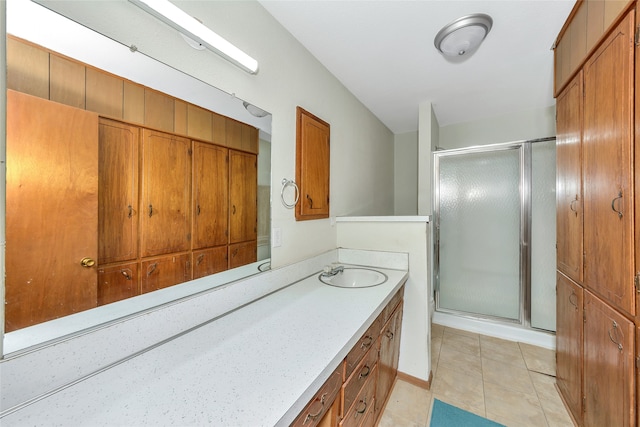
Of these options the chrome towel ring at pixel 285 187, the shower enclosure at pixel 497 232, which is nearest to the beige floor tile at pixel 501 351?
the shower enclosure at pixel 497 232

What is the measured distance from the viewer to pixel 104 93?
0.75 meters

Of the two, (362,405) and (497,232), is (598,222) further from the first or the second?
(497,232)

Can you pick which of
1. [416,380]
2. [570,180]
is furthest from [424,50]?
[416,380]

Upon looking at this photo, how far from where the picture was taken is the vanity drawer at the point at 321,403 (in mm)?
659

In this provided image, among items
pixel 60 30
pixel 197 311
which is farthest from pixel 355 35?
pixel 197 311

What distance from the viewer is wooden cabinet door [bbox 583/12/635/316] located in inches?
36.4

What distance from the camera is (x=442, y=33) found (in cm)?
149

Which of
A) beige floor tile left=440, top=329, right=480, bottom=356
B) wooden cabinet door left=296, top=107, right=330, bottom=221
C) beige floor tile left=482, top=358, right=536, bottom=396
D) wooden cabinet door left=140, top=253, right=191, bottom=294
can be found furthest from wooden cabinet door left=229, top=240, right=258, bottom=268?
beige floor tile left=440, top=329, right=480, bottom=356

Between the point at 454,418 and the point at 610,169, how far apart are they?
Result: 5.09ft

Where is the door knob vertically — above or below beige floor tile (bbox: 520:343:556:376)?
above

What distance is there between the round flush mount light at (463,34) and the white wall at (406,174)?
6.08 feet

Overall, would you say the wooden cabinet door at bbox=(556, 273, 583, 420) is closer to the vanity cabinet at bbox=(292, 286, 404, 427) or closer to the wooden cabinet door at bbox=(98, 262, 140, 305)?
the vanity cabinet at bbox=(292, 286, 404, 427)

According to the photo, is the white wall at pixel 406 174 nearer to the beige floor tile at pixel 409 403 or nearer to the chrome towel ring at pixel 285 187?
the beige floor tile at pixel 409 403

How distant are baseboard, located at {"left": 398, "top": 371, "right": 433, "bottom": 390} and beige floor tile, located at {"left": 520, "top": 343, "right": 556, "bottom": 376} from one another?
36.1 inches
